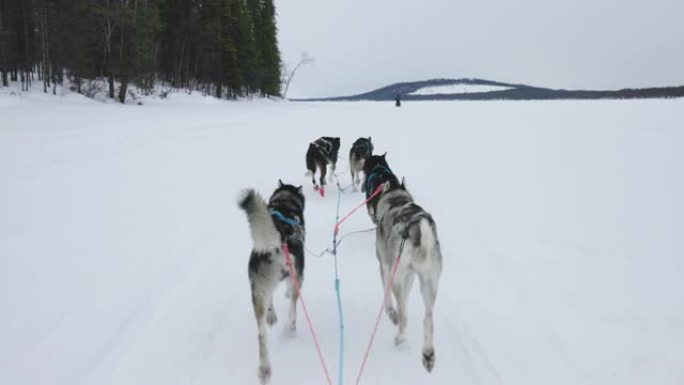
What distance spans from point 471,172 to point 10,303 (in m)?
8.79

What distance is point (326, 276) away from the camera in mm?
4574

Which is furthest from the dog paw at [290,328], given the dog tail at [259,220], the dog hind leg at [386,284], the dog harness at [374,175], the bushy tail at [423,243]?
the dog harness at [374,175]

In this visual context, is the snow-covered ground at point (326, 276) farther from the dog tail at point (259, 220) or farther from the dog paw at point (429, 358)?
the dog tail at point (259, 220)

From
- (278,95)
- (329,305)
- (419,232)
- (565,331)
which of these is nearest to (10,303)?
(329,305)

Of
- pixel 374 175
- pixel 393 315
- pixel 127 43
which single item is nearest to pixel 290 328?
pixel 393 315

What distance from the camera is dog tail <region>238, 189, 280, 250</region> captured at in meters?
2.61

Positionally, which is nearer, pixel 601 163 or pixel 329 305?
pixel 329 305

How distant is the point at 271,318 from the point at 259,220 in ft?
3.95

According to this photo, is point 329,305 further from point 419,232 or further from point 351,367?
point 419,232

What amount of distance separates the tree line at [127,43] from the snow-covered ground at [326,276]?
58.7 ft

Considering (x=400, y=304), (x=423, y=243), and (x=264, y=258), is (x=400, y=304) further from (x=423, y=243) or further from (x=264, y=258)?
(x=264, y=258)

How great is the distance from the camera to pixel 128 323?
11.3ft

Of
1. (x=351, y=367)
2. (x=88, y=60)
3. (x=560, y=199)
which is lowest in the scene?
(x=351, y=367)

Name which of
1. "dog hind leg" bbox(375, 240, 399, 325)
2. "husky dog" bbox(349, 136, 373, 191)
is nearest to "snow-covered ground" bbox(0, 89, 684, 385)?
"dog hind leg" bbox(375, 240, 399, 325)
